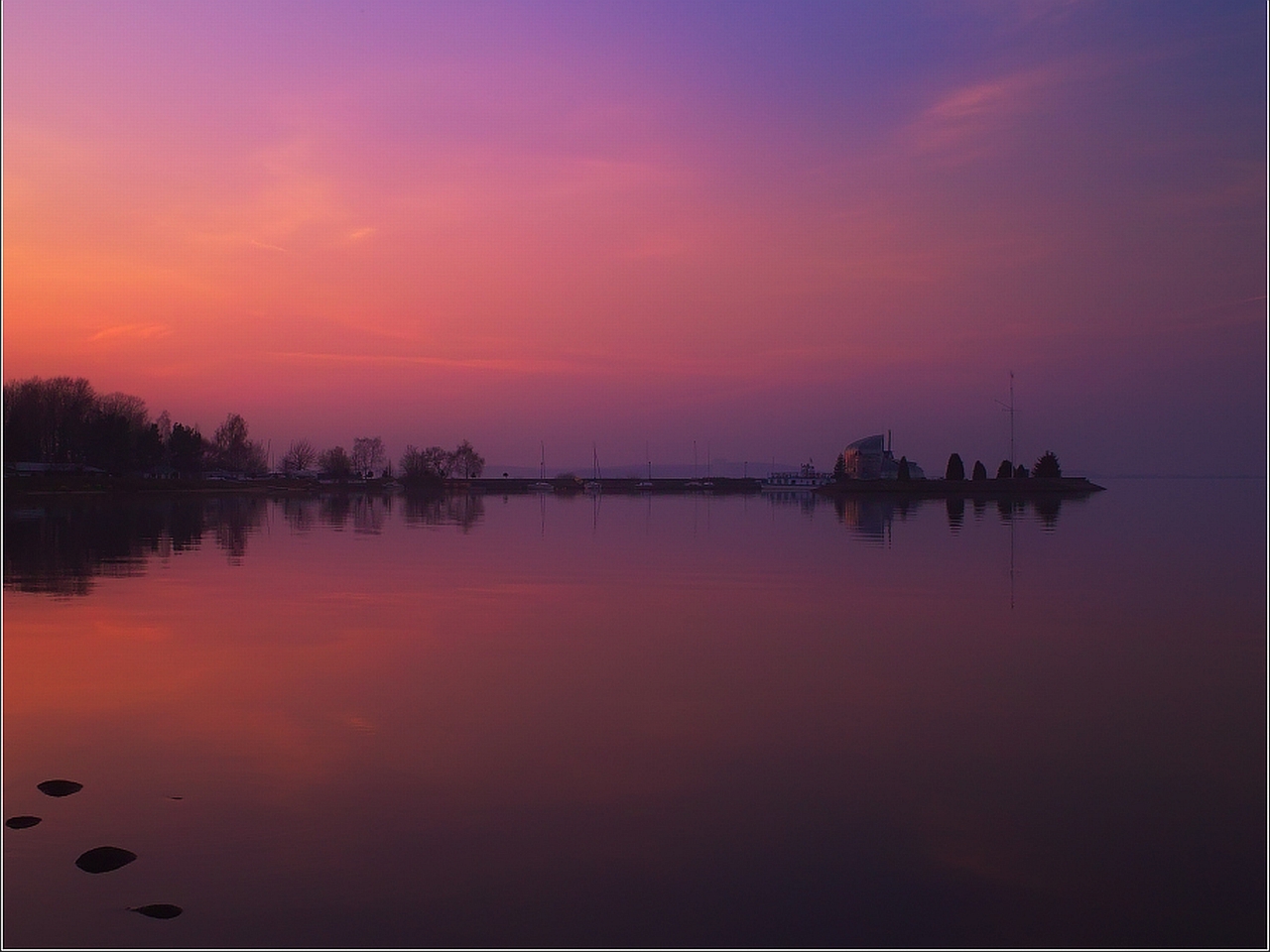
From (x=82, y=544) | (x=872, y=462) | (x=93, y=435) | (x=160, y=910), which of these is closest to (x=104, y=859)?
(x=160, y=910)

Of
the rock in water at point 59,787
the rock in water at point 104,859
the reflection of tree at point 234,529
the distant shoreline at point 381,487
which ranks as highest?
the distant shoreline at point 381,487

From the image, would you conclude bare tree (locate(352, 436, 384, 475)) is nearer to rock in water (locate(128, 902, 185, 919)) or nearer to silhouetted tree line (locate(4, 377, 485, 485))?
silhouetted tree line (locate(4, 377, 485, 485))

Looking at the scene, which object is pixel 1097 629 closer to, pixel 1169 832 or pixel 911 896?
pixel 1169 832

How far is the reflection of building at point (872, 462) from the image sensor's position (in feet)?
468

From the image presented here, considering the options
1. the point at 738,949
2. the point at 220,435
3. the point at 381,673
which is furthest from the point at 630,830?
the point at 220,435

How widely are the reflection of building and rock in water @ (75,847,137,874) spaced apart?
138 meters

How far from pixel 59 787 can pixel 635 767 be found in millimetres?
5318

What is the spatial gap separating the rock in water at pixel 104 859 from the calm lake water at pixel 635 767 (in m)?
0.10

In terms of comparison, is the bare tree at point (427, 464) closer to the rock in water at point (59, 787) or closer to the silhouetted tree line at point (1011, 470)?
the silhouetted tree line at point (1011, 470)

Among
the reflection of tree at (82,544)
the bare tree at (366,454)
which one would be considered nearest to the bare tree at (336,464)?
the bare tree at (366,454)

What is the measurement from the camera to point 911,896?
731cm

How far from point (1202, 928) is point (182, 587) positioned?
21.2 m

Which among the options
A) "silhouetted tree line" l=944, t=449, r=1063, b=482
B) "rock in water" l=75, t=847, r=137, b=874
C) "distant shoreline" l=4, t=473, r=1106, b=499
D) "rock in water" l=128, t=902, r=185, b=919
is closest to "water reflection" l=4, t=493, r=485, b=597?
"rock in water" l=75, t=847, r=137, b=874

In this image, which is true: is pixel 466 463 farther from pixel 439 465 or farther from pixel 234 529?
pixel 234 529
